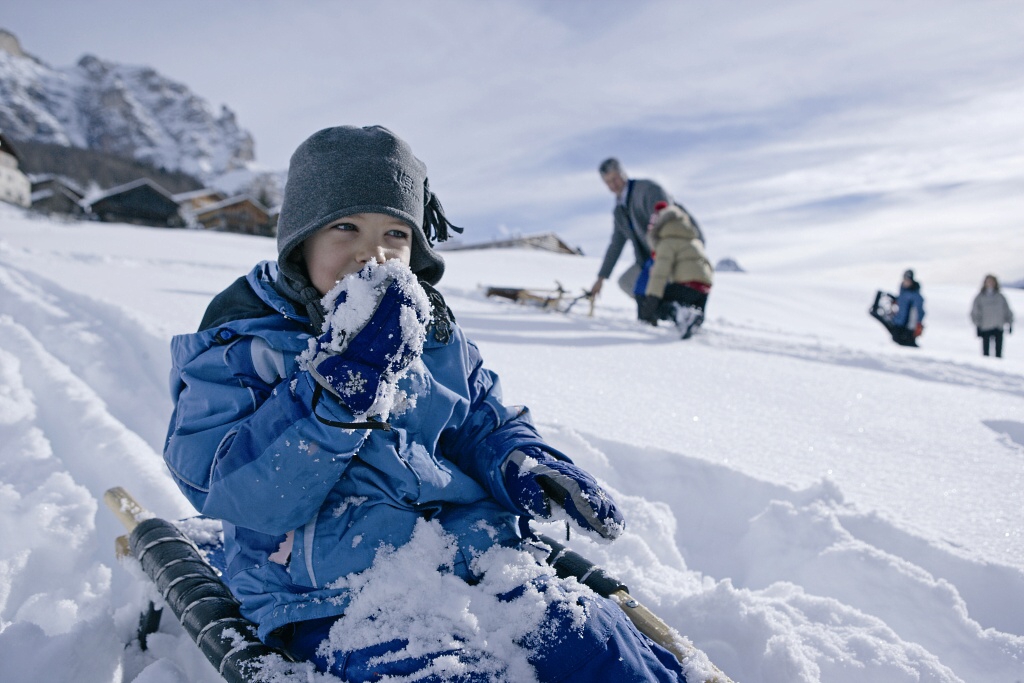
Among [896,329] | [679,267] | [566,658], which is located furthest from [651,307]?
[896,329]

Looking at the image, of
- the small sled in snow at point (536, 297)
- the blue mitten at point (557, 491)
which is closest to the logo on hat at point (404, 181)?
the blue mitten at point (557, 491)

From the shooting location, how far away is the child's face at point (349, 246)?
138cm

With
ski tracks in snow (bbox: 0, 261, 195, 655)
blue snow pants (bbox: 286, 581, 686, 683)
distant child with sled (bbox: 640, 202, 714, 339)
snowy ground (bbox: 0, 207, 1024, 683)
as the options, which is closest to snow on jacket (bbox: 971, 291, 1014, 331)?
snowy ground (bbox: 0, 207, 1024, 683)

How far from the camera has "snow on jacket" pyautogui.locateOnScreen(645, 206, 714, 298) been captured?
5883 millimetres

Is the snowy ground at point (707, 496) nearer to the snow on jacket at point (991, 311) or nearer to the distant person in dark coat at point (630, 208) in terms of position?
the distant person in dark coat at point (630, 208)

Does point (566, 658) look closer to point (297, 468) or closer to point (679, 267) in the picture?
point (297, 468)

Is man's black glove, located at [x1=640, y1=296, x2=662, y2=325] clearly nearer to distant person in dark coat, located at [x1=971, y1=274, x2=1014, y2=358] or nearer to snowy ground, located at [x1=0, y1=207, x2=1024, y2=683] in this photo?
snowy ground, located at [x1=0, y1=207, x2=1024, y2=683]

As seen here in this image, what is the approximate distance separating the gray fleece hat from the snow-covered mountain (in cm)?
12236

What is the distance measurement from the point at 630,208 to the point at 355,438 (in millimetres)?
5685

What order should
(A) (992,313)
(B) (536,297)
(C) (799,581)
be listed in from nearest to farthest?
(C) (799,581), (B) (536,297), (A) (992,313)

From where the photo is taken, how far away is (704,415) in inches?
129

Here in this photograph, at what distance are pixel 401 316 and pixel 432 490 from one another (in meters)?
0.45

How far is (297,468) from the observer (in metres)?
1.14

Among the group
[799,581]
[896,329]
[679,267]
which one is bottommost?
[799,581]
